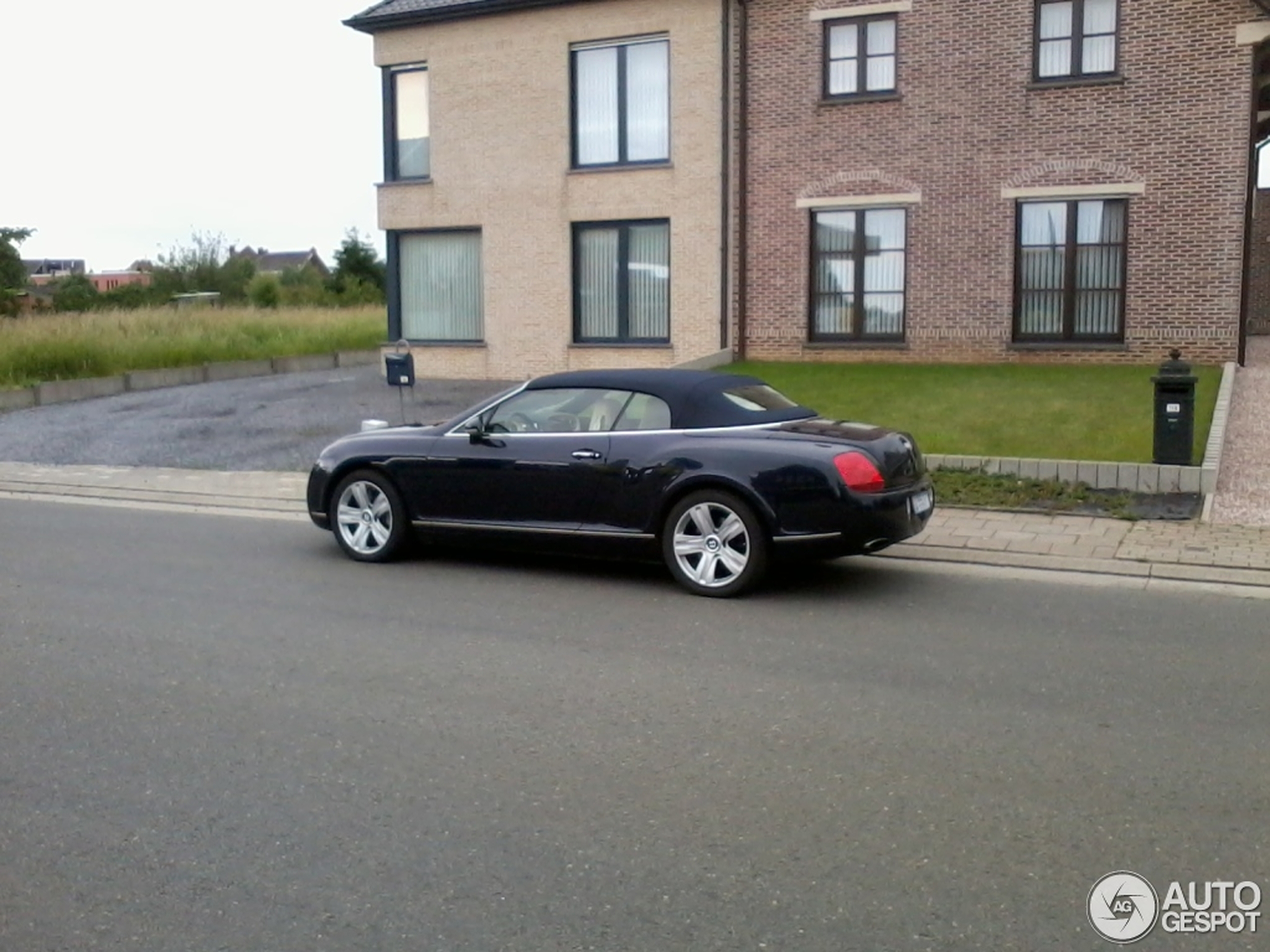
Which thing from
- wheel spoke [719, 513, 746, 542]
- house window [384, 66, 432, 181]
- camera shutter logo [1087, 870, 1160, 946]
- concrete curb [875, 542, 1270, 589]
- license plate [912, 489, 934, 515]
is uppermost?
house window [384, 66, 432, 181]

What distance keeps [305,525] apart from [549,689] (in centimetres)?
595

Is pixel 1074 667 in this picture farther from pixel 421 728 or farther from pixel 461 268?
pixel 461 268

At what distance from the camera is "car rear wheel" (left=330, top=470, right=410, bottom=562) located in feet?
33.2

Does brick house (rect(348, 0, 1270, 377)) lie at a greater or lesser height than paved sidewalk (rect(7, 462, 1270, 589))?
greater

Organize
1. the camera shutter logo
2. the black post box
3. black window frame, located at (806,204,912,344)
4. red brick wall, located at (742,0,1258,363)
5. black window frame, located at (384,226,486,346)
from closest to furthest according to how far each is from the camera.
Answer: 1. the camera shutter logo
2. the black post box
3. red brick wall, located at (742,0,1258,363)
4. black window frame, located at (806,204,912,344)
5. black window frame, located at (384,226,486,346)

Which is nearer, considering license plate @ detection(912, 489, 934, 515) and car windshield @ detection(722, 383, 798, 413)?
license plate @ detection(912, 489, 934, 515)

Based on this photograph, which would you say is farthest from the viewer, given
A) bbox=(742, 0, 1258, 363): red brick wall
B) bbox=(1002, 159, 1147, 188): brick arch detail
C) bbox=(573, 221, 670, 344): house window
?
bbox=(573, 221, 670, 344): house window

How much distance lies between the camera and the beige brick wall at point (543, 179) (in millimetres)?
23109

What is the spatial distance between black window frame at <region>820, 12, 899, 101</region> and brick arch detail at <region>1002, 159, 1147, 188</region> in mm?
2386

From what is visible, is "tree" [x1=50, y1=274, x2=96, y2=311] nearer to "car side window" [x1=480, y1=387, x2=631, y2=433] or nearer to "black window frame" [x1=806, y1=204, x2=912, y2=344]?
"black window frame" [x1=806, y1=204, x2=912, y2=344]

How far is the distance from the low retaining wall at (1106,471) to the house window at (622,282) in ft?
37.6

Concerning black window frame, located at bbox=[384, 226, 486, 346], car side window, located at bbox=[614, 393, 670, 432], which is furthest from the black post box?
black window frame, located at bbox=[384, 226, 486, 346]

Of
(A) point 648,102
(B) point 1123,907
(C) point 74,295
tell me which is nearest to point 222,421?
(A) point 648,102

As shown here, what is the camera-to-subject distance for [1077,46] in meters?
20.8
